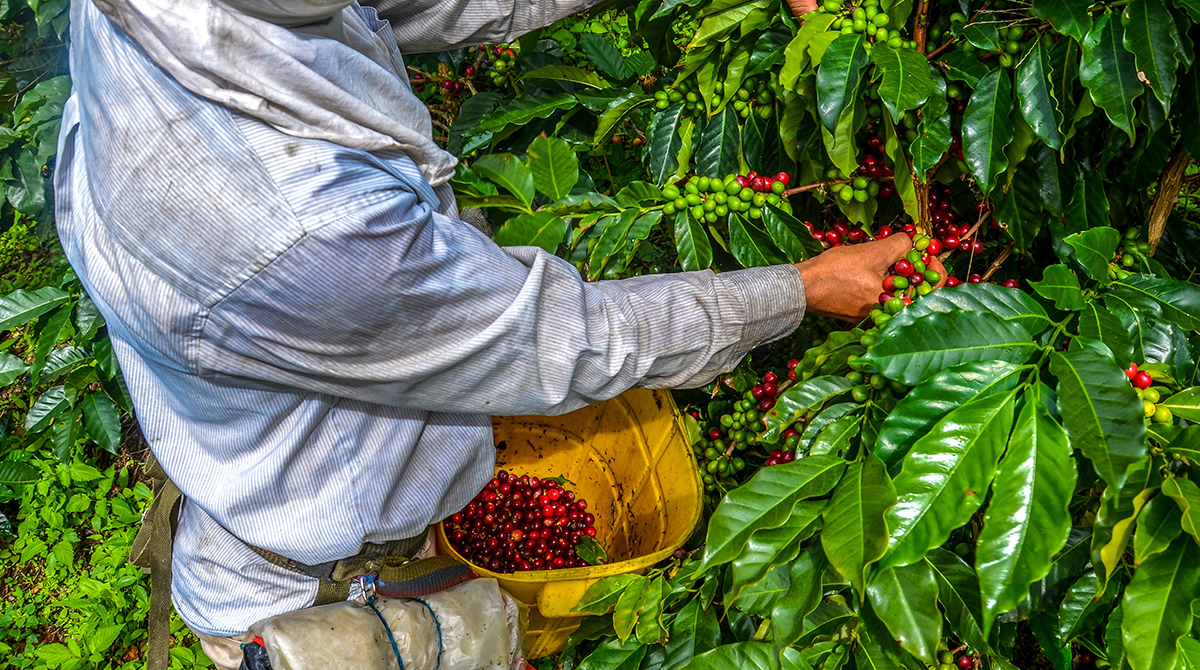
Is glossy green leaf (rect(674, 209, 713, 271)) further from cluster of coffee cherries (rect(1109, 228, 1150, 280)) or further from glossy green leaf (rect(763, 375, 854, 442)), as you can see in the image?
cluster of coffee cherries (rect(1109, 228, 1150, 280))

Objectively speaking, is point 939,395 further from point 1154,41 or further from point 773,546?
point 1154,41

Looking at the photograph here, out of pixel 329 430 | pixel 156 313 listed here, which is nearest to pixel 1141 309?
pixel 329 430

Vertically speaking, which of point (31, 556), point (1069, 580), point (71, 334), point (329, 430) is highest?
point (329, 430)

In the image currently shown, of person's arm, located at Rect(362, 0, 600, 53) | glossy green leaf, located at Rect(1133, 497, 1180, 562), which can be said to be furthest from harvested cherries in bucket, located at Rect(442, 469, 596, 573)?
glossy green leaf, located at Rect(1133, 497, 1180, 562)

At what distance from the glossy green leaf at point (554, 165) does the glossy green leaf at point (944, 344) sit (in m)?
0.70

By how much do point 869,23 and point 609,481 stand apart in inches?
63.0

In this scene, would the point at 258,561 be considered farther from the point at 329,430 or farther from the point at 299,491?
the point at 329,430

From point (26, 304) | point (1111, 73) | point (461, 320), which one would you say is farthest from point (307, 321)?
point (26, 304)

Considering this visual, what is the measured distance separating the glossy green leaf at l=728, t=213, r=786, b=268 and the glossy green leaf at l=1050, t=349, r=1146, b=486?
2.25 ft

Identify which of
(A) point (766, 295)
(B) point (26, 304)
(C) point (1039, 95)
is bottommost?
(B) point (26, 304)

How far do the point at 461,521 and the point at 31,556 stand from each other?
75.2 inches

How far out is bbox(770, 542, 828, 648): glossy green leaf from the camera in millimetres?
Answer: 1069

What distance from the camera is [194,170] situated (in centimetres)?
105

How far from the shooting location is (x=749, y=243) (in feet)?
5.16
